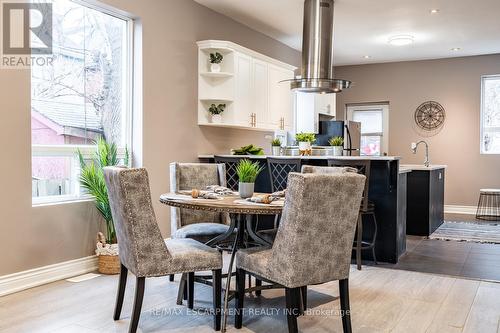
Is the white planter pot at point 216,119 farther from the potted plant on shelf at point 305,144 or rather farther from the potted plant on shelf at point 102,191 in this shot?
the potted plant on shelf at point 102,191

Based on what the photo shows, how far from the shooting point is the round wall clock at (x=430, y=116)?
8398mm

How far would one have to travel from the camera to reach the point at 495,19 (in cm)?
584

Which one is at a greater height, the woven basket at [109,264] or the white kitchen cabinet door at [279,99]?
the white kitchen cabinet door at [279,99]

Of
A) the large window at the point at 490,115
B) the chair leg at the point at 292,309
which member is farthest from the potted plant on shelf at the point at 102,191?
the large window at the point at 490,115

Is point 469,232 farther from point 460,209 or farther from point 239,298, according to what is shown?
point 239,298

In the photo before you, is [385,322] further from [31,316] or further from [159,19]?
[159,19]

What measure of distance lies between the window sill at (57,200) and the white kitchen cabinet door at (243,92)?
85.5 inches

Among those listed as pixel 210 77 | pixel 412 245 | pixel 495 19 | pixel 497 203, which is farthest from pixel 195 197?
pixel 497 203

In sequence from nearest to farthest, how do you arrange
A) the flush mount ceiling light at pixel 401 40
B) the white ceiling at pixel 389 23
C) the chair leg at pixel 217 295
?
the chair leg at pixel 217 295 < the white ceiling at pixel 389 23 < the flush mount ceiling light at pixel 401 40

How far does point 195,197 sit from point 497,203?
6.74 metres

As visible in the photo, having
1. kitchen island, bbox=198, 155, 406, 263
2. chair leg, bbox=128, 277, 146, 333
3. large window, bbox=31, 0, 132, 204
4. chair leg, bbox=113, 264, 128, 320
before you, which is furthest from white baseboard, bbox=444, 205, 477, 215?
chair leg, bbox=128, 277, 146, 333

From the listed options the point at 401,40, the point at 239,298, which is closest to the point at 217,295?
the point at 239,298

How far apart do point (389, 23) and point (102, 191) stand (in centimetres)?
438

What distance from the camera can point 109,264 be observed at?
3.94 m
